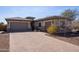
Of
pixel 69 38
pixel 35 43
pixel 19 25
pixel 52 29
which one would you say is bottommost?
pixel 35 43

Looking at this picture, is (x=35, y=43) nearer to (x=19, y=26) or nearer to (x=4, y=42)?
(x=19, y=26)

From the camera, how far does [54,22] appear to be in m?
7.95

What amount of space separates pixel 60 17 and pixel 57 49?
841 millimetres

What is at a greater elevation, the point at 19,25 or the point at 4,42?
the point at 19,25

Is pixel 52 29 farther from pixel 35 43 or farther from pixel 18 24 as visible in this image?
pixel 18 24

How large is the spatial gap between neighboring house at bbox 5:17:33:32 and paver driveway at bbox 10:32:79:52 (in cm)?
15

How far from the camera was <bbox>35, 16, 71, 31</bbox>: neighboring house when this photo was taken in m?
7.89

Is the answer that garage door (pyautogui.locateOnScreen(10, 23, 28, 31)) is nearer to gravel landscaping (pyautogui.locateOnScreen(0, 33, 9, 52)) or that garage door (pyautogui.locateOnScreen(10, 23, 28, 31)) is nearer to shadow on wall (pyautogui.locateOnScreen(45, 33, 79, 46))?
gravel landscaping (pyautogui.locateOnScreen(0, 33, 9, 52))

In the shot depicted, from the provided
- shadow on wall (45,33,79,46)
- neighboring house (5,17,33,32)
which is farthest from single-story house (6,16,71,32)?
shadow on wall (45,33,79,46)

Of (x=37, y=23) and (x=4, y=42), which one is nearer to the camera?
(x=4, y=42)

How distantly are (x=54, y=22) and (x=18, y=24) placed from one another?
3.12ft

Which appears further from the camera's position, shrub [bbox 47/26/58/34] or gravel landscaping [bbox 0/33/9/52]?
shrub [bbox 47/26/58/34]

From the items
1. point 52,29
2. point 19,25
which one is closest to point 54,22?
point 52,29

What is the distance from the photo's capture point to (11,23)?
791 centimetres
